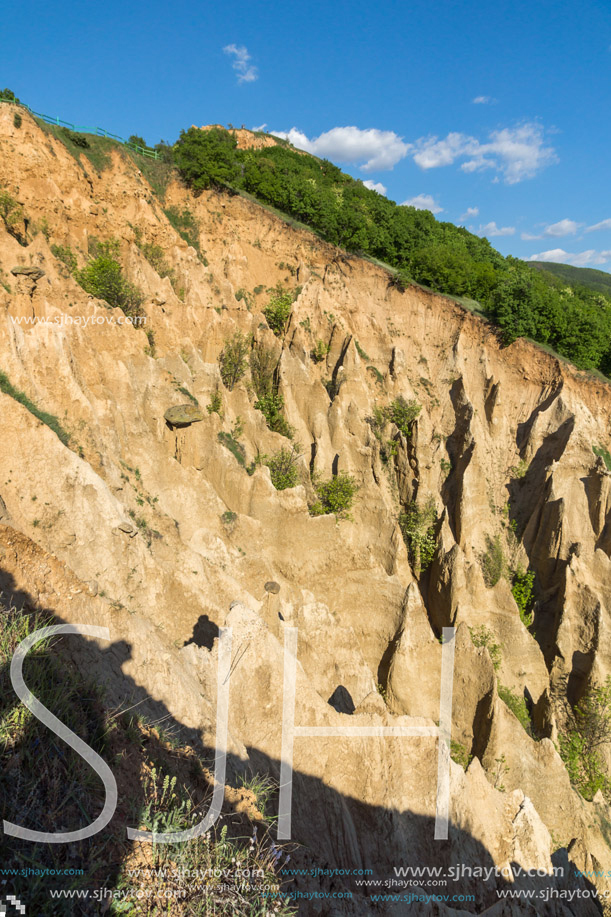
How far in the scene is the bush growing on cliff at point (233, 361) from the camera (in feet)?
77.3

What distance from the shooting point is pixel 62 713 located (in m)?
4.46

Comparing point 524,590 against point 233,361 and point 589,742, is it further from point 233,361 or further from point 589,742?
point 233,361

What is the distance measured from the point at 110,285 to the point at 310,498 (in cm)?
1348

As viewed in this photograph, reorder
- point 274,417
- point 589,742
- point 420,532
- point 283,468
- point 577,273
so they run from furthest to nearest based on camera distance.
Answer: point 577,273, point 274,417, point 420,532, point 283,468, point 589,742

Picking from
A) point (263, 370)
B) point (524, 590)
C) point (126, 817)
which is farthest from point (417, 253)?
point (126, 817)

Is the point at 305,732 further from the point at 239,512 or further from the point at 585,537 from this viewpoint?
the point at 585,537

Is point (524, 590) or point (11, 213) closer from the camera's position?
point (524, 590)

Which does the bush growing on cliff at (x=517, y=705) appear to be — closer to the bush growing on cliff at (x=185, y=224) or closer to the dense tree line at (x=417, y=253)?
the dense tree line at (x=417, y=253)

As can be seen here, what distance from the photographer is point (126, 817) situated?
419 centimetres

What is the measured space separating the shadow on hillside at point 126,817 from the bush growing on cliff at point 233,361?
16346 millimetres

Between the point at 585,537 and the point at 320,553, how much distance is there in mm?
12521

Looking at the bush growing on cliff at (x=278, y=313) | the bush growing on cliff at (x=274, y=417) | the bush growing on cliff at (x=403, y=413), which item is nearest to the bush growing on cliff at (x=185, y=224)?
the bush growing on cliff at (x=278, y=313)

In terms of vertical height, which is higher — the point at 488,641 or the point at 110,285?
the point at 110,285

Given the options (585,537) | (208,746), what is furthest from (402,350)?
(208,746)
